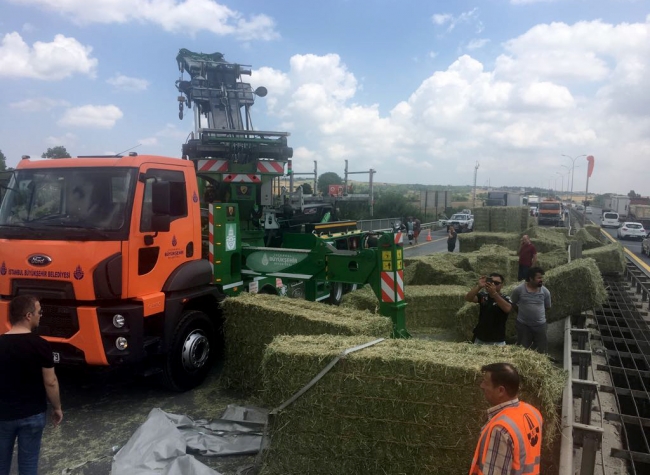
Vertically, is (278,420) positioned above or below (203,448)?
above

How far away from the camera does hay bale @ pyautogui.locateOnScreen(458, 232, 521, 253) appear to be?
1975 cm

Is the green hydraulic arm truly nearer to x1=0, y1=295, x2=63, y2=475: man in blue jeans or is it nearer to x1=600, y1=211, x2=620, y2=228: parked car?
x1=0, y1=295, x2=63, y2=475: man in blue jeans

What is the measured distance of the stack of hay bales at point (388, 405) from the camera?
12.0 feet

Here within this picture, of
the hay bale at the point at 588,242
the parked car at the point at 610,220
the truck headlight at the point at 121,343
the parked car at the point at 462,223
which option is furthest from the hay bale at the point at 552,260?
the parked car at the point at 610,220

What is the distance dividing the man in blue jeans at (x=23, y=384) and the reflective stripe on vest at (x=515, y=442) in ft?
10.3

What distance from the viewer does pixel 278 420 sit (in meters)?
4.20

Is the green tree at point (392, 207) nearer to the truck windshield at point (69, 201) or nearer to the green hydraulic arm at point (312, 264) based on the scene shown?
the green hydraulic arm at point (312, 264)

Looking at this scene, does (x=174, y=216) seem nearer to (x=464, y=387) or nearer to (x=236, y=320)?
(x=236, y=320)

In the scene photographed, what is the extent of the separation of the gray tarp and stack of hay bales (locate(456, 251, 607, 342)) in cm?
444

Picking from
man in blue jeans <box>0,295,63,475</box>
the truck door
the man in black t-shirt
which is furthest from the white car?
man in blue jeans <box>0,295,63,475</box>

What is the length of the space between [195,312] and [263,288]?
6.50ft

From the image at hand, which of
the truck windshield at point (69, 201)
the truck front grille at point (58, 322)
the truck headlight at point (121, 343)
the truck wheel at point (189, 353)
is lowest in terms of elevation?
the truck wheel at point (189, 353)

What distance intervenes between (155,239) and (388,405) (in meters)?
3.40

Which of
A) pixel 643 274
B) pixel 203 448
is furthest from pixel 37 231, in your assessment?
pixel 643 274
